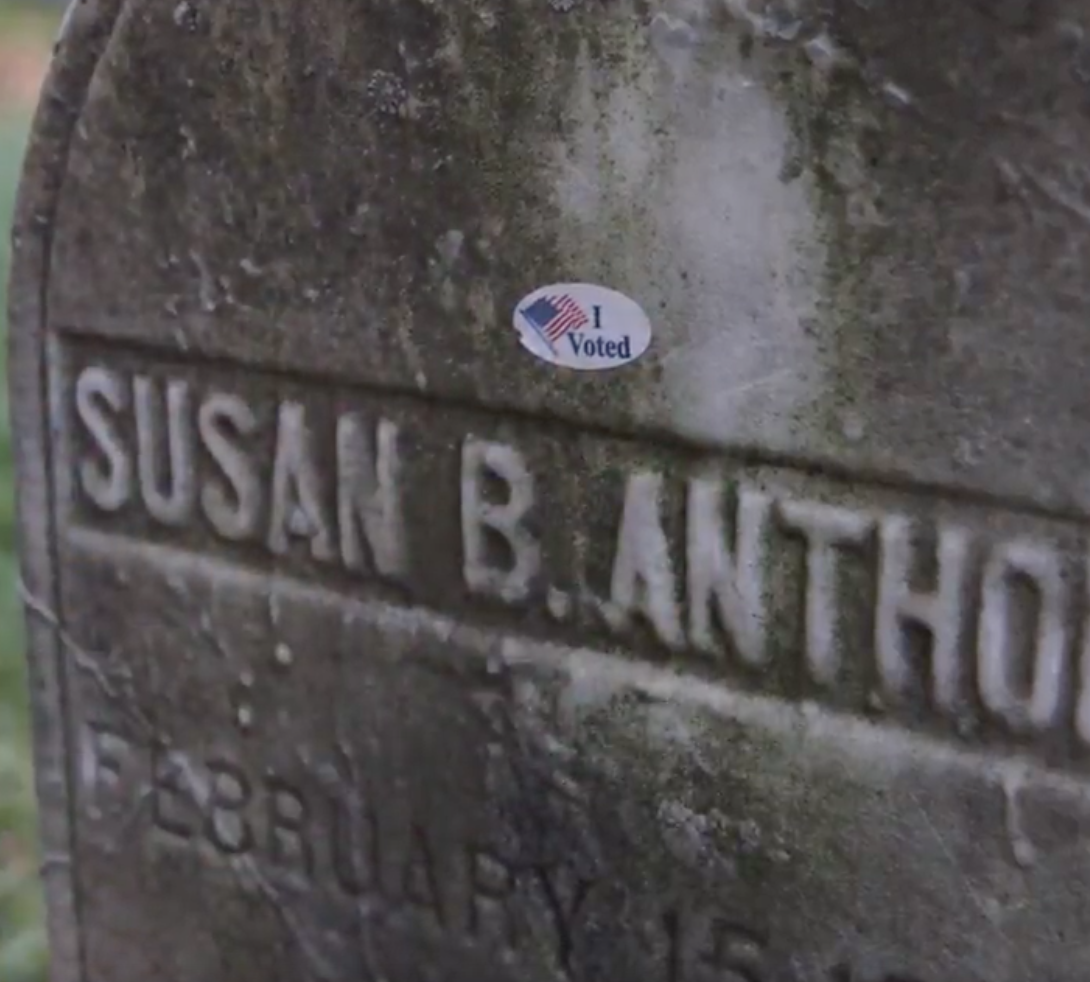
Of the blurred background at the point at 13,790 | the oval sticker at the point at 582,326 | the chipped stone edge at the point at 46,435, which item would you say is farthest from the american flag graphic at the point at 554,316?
the blurred background at the point at 13,790

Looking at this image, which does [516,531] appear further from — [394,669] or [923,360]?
[923,360]

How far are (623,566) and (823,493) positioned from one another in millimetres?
141

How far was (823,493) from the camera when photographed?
1.01 meters

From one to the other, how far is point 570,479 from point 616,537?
5 centimetres

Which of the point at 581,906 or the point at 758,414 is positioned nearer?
the point at 758,414

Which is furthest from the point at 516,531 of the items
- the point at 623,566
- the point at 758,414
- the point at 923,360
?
the point at 923,360

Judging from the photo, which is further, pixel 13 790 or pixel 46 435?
pixel 13 790

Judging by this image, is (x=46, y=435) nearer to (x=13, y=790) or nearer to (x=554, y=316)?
(x=554, y=316)

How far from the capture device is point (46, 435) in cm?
132

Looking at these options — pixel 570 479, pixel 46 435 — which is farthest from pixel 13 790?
pixel 570 479

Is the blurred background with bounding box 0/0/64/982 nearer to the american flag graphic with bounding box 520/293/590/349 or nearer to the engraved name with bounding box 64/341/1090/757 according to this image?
the engraved name with bounding box 64/341/1090/757

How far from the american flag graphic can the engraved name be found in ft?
0.19

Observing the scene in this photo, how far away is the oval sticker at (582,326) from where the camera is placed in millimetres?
1041

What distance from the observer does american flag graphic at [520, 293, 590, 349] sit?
1.06 m
